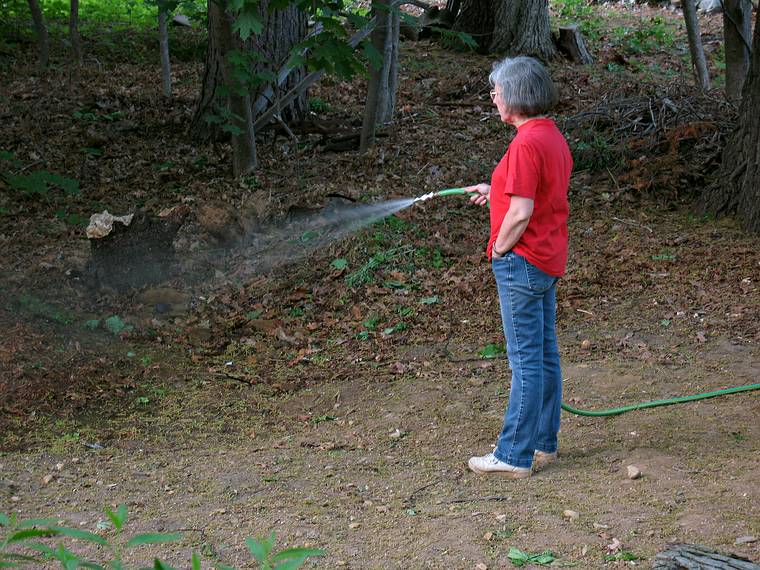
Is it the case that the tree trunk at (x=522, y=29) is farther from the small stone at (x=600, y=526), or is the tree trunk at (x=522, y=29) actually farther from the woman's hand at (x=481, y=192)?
the small stone at (x=600, y=526)

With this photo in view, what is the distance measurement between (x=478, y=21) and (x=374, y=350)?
297 inches

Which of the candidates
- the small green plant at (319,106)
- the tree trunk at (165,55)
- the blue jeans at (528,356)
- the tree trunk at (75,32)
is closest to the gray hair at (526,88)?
the blue jeans at (528,356)

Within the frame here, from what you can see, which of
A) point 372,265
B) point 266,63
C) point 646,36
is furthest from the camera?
point 646,36

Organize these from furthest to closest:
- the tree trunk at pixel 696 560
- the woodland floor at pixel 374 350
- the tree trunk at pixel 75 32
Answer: the tree trunk at pixel 75 32 → the woodland floor at pixel 374 350 → the tree trunk at pixel 696 560

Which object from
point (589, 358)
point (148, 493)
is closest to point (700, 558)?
point (148, 493)

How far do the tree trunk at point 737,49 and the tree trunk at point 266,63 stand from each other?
4.59 m

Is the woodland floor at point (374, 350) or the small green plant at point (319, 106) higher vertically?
the small green plant at point (319, 106)

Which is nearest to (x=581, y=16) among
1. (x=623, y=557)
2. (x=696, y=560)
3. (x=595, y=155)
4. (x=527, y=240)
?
(x=595, y=155)

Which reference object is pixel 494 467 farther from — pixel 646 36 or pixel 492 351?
pixel 646 36

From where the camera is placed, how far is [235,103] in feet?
26.3

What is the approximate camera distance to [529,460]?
3633mm

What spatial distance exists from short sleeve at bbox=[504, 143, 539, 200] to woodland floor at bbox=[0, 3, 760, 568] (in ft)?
4.18

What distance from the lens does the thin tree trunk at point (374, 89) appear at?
8.09 metres

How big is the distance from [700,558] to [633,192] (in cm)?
544
